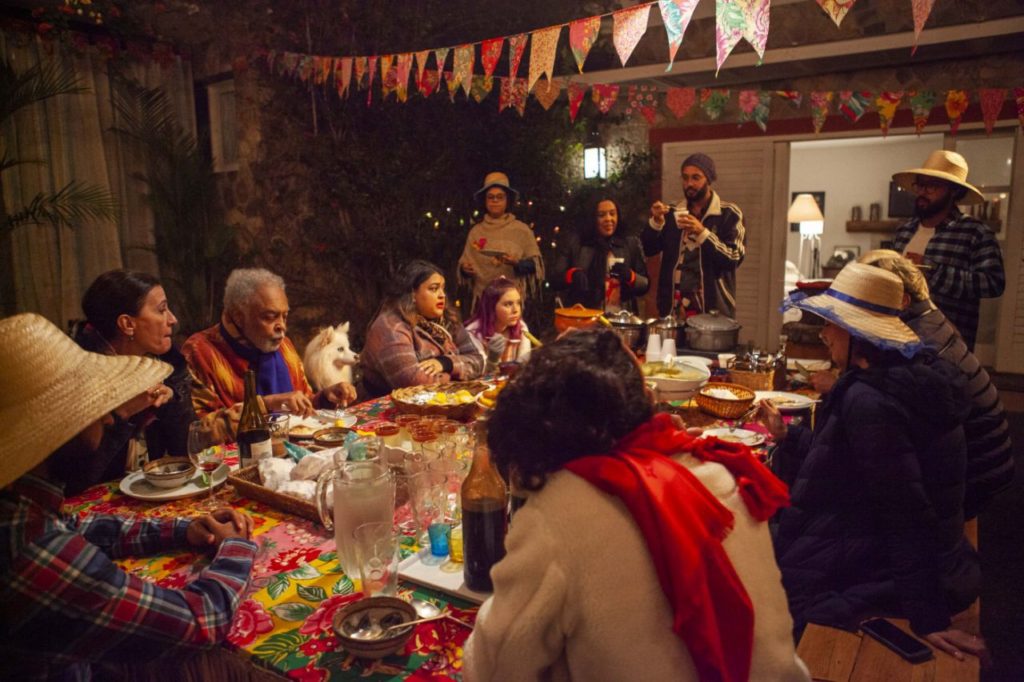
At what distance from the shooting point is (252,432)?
2115 millimetres

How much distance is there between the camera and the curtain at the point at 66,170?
525 cm

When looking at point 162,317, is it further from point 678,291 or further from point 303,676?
point 678,291

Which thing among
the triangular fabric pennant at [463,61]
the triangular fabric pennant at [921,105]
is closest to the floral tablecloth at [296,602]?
the triangular fabric pennant at [463,61]

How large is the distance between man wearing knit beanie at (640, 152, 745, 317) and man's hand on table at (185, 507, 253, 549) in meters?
4.09

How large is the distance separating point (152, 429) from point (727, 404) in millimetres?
2232

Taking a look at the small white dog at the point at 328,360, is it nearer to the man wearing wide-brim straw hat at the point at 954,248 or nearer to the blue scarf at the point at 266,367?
the blue scarf at the point at 266,367

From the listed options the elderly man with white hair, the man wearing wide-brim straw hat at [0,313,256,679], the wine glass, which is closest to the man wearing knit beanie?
the elderly man with white hair

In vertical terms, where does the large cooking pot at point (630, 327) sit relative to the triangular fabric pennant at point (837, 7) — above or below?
below

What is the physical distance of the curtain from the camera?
5250mm

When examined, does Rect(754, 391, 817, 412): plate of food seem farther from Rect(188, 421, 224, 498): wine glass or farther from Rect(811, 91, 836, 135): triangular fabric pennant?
Result: Rect(811, 91, 836, 135): triangular fabric pennant

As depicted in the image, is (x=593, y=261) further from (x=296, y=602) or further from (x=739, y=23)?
(x=296, y=602)

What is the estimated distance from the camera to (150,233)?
20.1 feet

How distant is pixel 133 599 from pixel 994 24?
24.1ft

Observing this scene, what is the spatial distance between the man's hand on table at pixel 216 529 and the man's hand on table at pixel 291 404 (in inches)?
43.8
